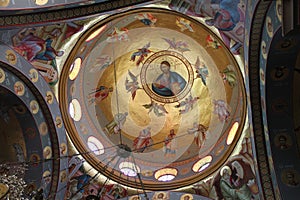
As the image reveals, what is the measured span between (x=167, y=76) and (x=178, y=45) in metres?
1.47

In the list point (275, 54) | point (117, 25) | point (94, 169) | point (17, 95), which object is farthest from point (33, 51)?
point (275, 54)

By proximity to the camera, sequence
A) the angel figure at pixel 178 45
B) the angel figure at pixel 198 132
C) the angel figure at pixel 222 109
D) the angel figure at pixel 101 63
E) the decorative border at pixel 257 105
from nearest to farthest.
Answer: the decorative border at pixel 257 105, the angel figure at pixel 222 109, the angel figure at pixel 178 45, the angel figure at pixel 101 63, the angel figure at pixel 198 132

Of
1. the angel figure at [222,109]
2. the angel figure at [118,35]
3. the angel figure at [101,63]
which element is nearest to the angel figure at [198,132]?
the angel figure at [222,109]

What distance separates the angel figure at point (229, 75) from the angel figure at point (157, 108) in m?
2.72

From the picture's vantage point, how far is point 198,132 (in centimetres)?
1485

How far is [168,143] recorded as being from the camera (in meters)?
15.2

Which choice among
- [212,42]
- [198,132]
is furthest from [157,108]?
[212,42]

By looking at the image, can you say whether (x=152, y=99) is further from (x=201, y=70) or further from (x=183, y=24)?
(x=183, y=24)

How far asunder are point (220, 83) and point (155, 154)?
10.3 ft

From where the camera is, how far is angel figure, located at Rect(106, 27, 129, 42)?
13.7 metres

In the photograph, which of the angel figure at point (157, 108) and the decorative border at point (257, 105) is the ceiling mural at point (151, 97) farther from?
the decorative border at point (257, 105)

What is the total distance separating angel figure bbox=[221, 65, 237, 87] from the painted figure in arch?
3267 mm

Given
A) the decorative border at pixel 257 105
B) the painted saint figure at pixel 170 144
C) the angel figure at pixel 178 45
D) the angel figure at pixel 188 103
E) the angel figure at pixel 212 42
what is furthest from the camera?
the angel figure at pixel 188 103

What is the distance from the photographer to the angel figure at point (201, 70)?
14516 millimetres
